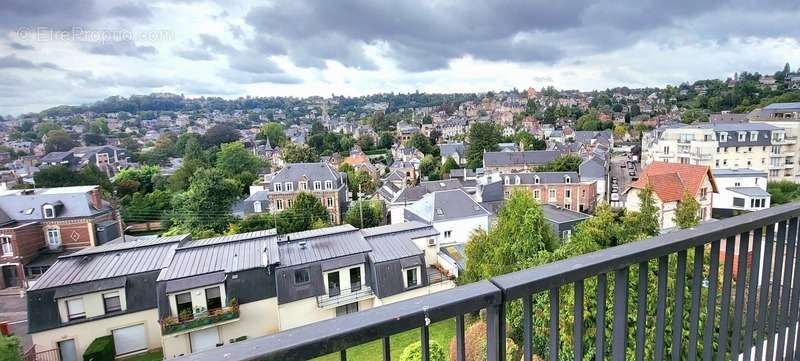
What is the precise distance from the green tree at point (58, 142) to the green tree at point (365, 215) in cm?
5787

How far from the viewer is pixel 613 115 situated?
7625 cm

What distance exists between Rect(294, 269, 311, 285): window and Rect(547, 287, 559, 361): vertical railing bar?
1117 cm

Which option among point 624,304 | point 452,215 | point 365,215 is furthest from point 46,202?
point 624,304

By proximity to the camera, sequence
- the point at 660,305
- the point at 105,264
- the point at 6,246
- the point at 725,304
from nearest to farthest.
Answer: the point at 660,305, the point at 725,304, the point at 105,264, the point at 6,246

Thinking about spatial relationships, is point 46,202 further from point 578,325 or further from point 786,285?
point 786,285

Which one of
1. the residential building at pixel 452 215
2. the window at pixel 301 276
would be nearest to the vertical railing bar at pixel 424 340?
the window at pixel 301 276

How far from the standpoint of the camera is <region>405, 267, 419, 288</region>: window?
1241 cm

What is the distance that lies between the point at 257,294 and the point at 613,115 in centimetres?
8142

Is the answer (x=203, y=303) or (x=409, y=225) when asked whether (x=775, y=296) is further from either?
(x=409, y=225)

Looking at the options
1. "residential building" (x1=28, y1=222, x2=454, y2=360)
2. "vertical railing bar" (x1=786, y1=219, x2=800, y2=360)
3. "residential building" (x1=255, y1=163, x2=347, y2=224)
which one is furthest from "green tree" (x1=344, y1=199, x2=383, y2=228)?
"vertical railing bar" (x1=786, y1=219, x2=800, y2=360)

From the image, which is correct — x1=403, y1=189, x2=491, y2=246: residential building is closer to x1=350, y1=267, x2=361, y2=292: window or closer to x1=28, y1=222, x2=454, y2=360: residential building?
x1=28, y1=222, x2=454, y2=360: residential building

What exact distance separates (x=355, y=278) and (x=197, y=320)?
4505 millimetres

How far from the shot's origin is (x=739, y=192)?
23.7 m

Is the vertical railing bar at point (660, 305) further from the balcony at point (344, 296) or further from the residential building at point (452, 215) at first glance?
the residential building at point (452, 215)
